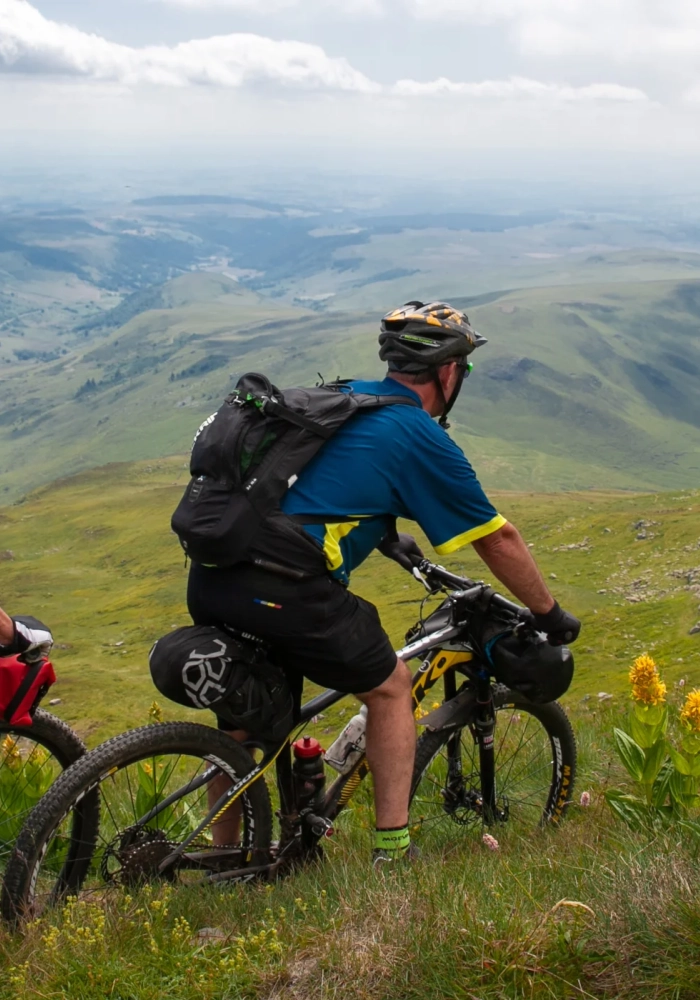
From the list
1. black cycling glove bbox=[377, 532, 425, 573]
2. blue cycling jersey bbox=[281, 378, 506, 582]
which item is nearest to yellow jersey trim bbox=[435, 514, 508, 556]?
blue cycling jersey bbox=[281, 378, 506, 582]

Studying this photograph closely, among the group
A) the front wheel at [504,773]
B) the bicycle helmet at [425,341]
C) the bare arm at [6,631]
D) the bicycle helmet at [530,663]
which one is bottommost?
the front wheel at [504,773]

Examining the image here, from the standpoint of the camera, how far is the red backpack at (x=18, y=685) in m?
5.29

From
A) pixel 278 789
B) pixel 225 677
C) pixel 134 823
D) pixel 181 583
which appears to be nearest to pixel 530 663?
pixel 278 789

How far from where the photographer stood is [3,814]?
613cm

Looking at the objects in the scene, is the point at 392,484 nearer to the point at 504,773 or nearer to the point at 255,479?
the point at 255,479

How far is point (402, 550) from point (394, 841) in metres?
1.96

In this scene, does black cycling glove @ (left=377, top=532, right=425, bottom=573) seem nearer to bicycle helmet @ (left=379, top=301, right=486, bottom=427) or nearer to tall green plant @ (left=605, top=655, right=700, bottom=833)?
bicycle helmet @ (left=379, top=301, right=486, bottom=427)

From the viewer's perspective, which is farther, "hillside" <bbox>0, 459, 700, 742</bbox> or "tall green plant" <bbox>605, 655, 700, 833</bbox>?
"hillside" <bbox>0, 459, 700, 742</bbox>

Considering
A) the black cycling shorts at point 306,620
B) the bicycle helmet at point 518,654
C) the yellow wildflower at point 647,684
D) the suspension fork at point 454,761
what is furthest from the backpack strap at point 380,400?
the suspension fork at point 454,761

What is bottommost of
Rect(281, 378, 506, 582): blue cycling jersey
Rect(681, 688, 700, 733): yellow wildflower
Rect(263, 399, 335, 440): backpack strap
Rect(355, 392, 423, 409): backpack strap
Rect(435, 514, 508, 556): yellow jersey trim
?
Rect(681, 688, 700, 733): yellow wildflower

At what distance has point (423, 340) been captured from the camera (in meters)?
5.51

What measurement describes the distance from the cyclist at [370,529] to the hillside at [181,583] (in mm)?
16464

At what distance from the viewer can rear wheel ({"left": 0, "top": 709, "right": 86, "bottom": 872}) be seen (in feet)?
19.6

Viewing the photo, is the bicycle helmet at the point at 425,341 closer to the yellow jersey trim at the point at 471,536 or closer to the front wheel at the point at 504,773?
the yellow jersey trim at the point at 471,536
